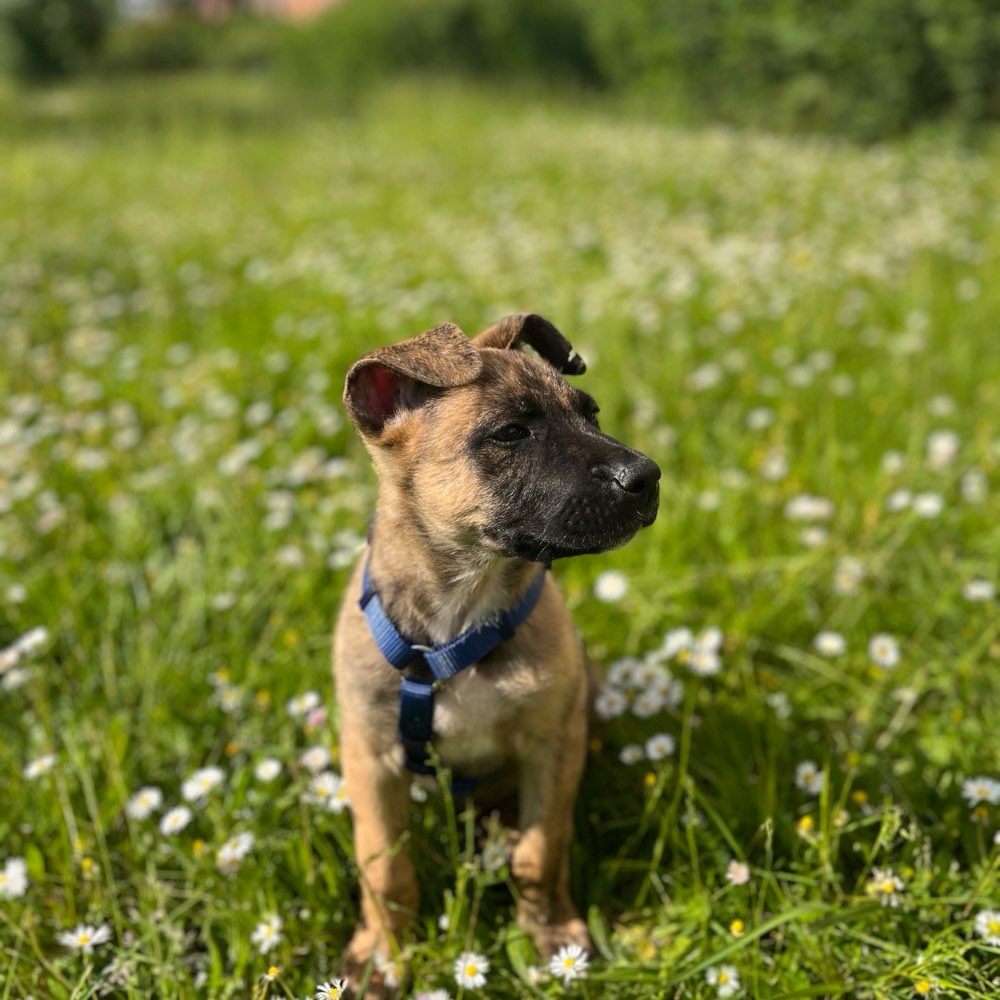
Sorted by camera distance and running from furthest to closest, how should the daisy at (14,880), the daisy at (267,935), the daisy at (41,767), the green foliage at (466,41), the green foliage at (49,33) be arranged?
the green foliage at (49,33) < the green foliage at (466,41) < the daisy at (41,767) < the daisy at (14,880) < the daisy at (267,935)

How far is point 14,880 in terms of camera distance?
2574 millimetres

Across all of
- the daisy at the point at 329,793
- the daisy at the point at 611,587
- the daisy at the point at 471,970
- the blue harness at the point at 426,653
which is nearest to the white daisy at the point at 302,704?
the daisy at the point at 329,793

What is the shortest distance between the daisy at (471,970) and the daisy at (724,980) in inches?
21.6

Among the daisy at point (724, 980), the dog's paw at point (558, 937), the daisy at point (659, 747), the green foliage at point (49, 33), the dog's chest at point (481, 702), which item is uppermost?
the green foliage at point (49, 33)

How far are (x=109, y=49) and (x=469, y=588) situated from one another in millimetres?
36990

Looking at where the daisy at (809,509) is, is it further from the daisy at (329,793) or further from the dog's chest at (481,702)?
the daisy at (329,793)

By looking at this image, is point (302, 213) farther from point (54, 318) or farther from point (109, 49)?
point (109, 49)

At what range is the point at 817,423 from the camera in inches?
193

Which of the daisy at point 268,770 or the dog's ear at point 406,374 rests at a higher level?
the dog's ear at point 406,374

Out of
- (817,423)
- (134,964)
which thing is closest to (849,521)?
(817,423)

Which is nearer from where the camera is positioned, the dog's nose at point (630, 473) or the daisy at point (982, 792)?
the dog's nose at point (630, 473)

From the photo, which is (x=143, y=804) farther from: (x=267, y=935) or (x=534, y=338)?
(x=534, y=338)

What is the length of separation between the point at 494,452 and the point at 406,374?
0.89ft

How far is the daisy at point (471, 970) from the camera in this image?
226 centimetres
